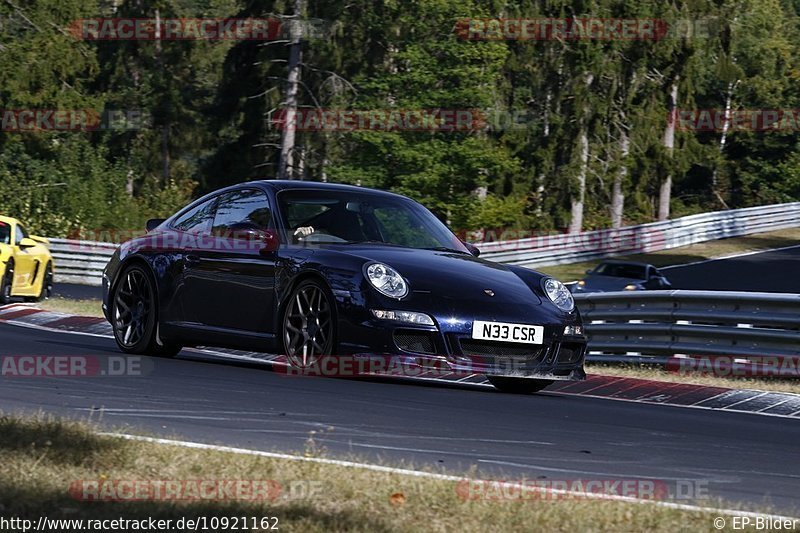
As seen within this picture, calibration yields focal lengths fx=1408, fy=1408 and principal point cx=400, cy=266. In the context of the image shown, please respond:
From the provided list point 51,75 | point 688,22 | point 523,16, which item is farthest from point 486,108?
point 51,75

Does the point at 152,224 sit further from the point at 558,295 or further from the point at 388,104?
the point at 388,104

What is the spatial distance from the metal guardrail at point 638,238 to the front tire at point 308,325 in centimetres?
2787

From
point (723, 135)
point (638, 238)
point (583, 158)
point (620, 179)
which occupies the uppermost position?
point (723, 135)

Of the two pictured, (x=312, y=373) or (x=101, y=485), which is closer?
(x=101, y=485)

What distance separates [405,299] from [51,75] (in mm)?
43833

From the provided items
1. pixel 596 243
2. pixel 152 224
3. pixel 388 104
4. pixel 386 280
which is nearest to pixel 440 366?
pixel 386 280

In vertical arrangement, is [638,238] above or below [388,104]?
below

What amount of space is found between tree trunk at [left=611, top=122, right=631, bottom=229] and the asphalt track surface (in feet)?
154

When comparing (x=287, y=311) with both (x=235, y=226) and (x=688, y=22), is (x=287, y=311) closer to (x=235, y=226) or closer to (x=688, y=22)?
(x=235, y=226)

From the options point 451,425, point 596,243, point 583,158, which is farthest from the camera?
point 583,158

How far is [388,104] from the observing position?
50531 mm

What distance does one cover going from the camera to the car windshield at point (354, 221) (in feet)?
33.4

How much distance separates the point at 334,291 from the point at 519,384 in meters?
1.68

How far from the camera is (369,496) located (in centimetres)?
514
